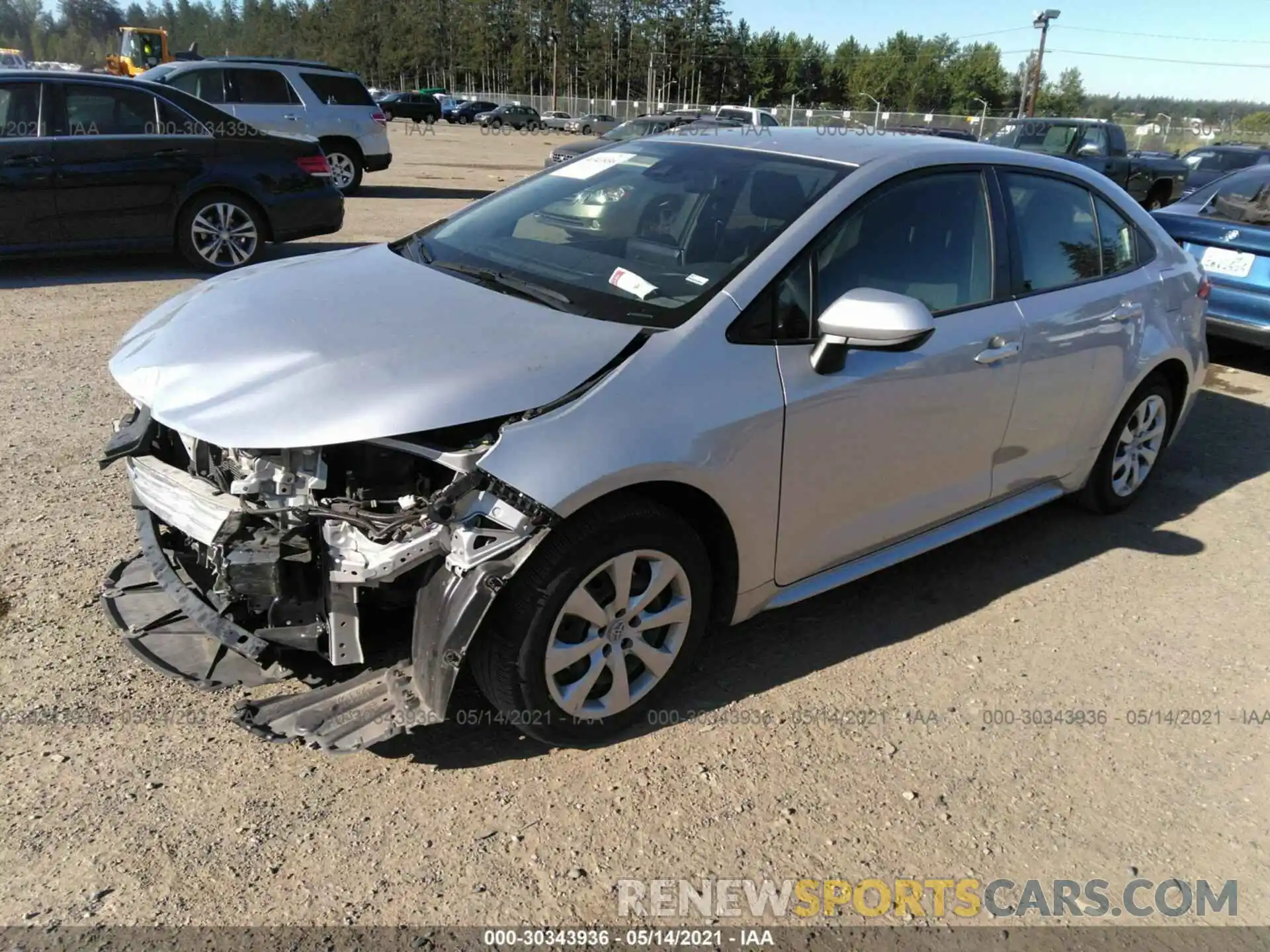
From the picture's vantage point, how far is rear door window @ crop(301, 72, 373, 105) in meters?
13.7

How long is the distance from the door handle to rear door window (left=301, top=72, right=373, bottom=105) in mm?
12696

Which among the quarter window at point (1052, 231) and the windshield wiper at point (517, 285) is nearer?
the windshield wiper at point (517, 285)

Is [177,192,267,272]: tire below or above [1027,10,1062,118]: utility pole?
below

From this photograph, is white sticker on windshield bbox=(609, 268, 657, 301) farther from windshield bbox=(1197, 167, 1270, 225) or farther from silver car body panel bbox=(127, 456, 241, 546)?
windshield bbox=(1197, 167, 1270, 225)

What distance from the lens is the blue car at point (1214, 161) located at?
1803cm

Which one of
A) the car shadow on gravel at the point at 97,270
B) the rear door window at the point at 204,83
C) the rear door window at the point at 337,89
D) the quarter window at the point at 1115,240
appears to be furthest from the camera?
the rear door window at the point at 337,89

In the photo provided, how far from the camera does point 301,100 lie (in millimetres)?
13578

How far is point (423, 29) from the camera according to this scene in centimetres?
9438

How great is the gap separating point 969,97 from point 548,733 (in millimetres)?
108508

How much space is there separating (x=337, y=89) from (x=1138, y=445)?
12.8 m

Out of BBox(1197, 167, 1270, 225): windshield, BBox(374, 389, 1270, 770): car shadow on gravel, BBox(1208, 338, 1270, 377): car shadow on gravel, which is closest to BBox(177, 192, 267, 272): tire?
BBox(374, 389, 1270, 770): car shadow on gravel

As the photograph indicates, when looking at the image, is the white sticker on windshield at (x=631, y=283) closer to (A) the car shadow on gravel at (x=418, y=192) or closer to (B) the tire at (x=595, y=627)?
(B) the tire at (x=595, y=627)

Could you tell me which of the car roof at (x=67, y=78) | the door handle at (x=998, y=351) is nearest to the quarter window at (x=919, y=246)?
the door handle at (x=998, y=351)

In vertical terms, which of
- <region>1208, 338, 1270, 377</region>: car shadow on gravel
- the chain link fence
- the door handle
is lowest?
<region>1208, 338, 1270, 377</region>: car shadow on gravel
